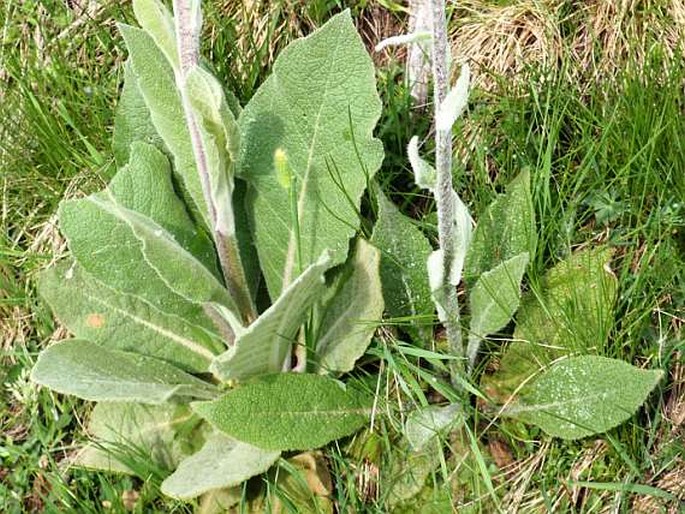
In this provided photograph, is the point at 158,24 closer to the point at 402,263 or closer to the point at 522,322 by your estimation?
the point at 402,263

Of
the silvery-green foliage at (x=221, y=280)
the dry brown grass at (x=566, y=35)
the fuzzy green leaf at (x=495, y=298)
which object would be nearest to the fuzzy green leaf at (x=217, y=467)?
the silvery-green foliage at (x=221, y=280)

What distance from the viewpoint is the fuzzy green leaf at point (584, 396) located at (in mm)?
2219

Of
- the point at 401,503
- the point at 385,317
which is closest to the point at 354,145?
the point at 385,317

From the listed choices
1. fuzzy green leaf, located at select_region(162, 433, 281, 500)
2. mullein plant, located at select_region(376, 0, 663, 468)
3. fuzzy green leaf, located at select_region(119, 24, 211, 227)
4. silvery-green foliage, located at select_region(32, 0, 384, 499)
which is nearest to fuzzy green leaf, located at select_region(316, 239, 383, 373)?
silvery-green foliage, located at select_region(32, 0, 384, 499)

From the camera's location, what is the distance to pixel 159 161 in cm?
259

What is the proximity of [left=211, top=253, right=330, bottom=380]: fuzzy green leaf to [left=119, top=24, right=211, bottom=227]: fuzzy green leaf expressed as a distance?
39 centimetres

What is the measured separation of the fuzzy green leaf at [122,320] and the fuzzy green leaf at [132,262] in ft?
0.31

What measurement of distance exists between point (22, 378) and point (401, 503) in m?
1.07

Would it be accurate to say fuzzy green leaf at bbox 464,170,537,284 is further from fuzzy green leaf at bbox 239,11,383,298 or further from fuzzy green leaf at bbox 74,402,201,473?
fuzzy green leaf at bbox 74,402,201,473

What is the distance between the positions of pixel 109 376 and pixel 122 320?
20 cm

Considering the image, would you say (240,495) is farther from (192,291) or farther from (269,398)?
(192,291)

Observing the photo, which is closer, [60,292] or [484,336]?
[484,336]

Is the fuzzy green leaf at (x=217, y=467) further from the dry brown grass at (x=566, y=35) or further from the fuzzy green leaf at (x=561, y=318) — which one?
the dry brown grass at (x=566, y=35)

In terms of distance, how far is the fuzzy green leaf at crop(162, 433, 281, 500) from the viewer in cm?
228
